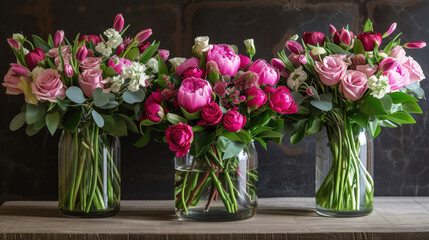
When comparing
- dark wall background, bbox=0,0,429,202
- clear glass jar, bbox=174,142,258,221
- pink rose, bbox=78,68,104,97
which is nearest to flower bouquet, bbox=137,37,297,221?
clear glass jar, bbox=174,142,258,221

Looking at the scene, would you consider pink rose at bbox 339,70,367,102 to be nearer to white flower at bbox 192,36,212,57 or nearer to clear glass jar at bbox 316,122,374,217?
clear glass jar at bbox 316,122,374,217

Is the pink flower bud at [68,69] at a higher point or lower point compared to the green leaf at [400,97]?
higher

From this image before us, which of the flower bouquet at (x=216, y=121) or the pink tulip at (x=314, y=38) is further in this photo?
the pink tulip at (x=314, y=38)

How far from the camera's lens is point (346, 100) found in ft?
3.74

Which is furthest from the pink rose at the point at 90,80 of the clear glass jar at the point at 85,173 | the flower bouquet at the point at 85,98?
the clear glass jar at the point at 85,173

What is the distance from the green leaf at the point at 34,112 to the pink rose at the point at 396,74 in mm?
709

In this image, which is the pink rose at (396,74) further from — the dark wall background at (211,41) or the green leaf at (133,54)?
the green leaf at (133,54)

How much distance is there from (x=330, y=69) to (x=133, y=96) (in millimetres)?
414

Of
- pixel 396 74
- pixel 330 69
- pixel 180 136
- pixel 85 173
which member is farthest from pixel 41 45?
pixel 396 74

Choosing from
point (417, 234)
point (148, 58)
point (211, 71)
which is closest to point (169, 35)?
point (148, 58)

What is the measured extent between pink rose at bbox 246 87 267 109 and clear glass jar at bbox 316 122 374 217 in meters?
0.22

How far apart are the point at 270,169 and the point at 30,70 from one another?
647mm

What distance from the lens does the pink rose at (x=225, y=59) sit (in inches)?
43.5

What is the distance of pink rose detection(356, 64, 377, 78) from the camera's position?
3.63ft
